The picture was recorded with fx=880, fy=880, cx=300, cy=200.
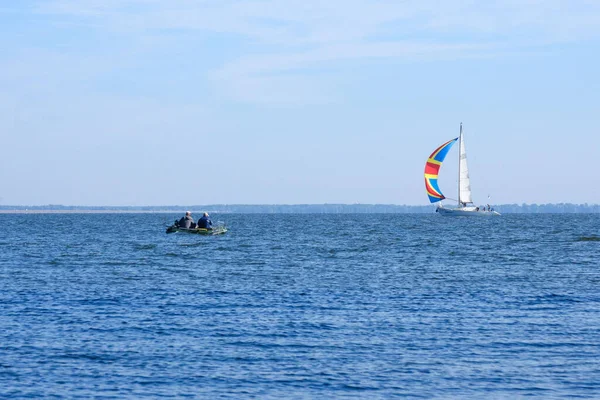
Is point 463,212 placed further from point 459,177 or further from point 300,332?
point 300,332

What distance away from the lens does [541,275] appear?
4544cm

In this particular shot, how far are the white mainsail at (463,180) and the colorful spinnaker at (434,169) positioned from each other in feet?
9.38

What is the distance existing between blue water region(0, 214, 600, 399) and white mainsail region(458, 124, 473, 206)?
390ft

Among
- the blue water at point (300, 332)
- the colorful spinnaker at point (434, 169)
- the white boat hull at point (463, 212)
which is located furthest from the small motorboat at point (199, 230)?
the white boat hull at point (463, 212)

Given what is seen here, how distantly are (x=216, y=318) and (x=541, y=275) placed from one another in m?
22.4

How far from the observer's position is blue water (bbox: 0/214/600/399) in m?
19.6

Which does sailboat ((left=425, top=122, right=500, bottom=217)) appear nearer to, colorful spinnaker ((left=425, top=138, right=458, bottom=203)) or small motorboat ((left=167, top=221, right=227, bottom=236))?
colorful spinnaker ((left=425, top=138, right=458, bottom=203))

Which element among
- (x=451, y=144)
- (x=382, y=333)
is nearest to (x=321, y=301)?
(x=382, y=333)

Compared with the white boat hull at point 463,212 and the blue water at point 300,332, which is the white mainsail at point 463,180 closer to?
the white boat hull at point 463,212

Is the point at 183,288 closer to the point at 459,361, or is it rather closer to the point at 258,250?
the point at 459,361

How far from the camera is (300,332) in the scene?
85.4ft

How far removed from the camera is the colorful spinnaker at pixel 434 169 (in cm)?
16388

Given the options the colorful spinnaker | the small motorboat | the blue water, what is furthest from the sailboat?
the blue water

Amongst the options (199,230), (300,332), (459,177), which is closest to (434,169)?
(459,177)
